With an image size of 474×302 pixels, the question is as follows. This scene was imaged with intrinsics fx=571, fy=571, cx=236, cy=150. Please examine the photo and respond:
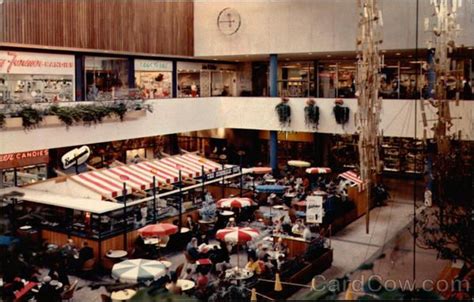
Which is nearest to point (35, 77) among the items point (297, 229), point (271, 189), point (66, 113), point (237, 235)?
point (66, 113)

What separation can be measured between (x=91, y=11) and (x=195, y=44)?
5446mm

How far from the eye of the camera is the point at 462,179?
19.9ft

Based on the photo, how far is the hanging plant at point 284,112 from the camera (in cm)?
2125

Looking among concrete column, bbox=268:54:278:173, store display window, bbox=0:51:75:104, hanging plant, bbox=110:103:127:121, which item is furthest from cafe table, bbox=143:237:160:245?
concrete column, bbox=268:54:278:173

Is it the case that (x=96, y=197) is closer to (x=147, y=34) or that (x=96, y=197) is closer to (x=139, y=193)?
(x=139, y=193)

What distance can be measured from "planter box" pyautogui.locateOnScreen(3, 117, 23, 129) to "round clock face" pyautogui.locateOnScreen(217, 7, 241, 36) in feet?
31.1

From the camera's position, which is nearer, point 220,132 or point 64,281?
point 64,281

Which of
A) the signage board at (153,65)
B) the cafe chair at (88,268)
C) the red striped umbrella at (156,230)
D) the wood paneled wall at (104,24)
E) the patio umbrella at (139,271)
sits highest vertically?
the wood paneled wall at (104,24)

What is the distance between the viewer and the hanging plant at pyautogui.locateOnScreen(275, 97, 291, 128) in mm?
21250

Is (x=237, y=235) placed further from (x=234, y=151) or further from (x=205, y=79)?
(x=205, y=79)

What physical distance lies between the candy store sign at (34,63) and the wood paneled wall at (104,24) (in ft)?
3.60

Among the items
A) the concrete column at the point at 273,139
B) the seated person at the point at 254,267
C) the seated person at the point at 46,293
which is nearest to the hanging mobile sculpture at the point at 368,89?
the seated person at the point at 254,267

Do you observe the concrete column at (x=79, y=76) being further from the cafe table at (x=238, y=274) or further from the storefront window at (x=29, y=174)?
the cafe table at (x=238, y=274)

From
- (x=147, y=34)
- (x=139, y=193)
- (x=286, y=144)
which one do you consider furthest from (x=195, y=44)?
(x=139, y=193)
